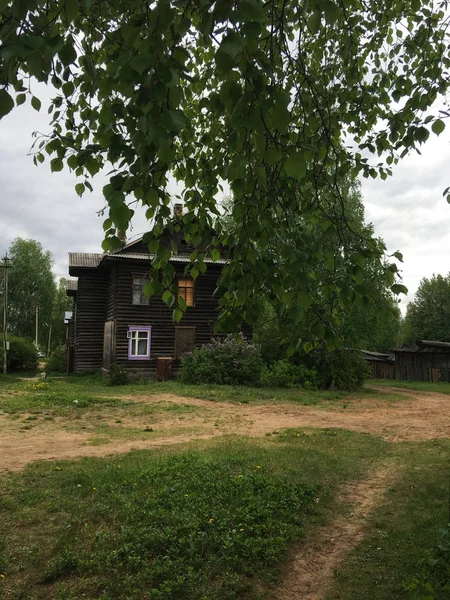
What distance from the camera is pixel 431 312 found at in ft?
152

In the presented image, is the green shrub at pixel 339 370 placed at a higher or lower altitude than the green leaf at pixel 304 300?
lower

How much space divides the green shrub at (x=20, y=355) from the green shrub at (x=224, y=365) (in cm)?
1510

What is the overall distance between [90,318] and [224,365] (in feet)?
32.3

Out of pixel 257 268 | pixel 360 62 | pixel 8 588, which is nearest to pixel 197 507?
pixel 8 588

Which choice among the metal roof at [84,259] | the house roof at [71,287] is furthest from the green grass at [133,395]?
the house roof at [71,287]

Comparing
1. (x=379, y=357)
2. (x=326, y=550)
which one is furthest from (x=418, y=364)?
(x=326, y=550)

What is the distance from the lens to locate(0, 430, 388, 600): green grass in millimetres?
3430

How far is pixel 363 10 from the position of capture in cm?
472

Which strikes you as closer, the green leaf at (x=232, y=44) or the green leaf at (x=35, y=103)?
the green leaf at (x=232, y=44)

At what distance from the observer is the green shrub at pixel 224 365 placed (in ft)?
63.7

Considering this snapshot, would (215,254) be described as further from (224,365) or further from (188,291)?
(188,291)

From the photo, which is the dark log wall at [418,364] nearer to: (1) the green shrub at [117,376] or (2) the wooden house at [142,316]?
(2) the wooden house at [142,316]

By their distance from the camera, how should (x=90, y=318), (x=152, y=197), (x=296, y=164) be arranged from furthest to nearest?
(x=90, y=318) → (x=152, y=197) → (x=296, y=164)

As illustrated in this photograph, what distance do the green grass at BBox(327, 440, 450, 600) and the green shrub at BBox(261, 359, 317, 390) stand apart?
12685 mm
